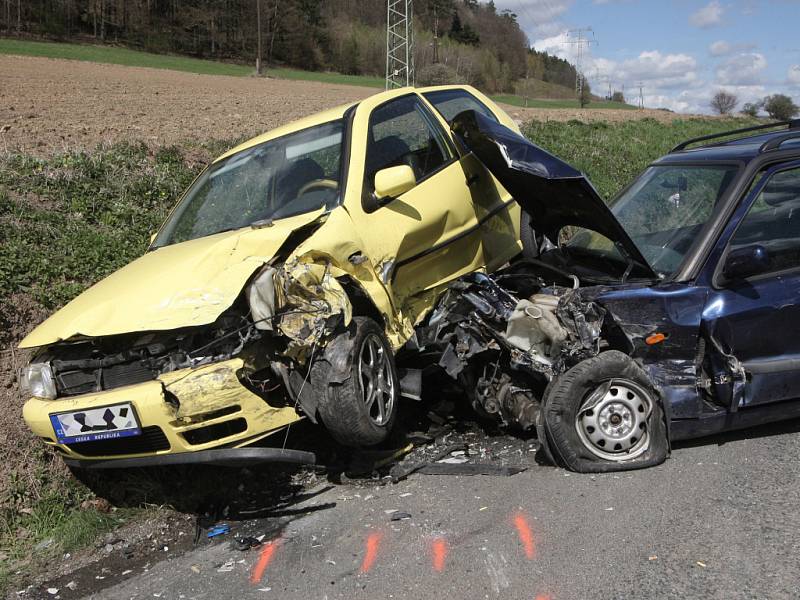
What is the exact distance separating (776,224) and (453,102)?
2.97 metres

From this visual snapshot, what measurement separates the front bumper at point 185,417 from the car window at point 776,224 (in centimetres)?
292

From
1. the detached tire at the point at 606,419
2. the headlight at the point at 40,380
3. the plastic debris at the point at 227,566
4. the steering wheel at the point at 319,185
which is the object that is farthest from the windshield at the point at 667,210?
the headlight at the point at 40,380

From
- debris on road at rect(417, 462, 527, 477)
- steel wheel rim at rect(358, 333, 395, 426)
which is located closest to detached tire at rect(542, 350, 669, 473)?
debris on road at rect(417, 462, 527, 477)

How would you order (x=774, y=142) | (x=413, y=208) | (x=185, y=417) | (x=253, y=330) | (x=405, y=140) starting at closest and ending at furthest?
(x=185, y=417) < (x=253, y=330) < (x=774, y=142) < (x=413, y=208) < (x=405, y=140)

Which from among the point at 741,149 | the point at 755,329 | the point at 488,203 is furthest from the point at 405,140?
the point at 755,329

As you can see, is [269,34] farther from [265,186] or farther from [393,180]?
[393,180]

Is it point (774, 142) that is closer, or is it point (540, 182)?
point (774, 142)

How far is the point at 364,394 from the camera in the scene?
12.8 ft

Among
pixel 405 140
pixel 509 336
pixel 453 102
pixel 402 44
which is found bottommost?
pixel 509 336

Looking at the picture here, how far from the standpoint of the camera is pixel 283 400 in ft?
12.5

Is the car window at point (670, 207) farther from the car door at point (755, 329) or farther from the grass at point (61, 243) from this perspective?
the grass at point (61, 243)

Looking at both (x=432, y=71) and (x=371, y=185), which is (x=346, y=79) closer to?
(x=432, y=71)

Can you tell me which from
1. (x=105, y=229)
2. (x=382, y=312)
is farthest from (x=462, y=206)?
(x=105, y=229)

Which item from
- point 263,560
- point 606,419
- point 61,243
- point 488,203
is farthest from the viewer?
point 61,243
